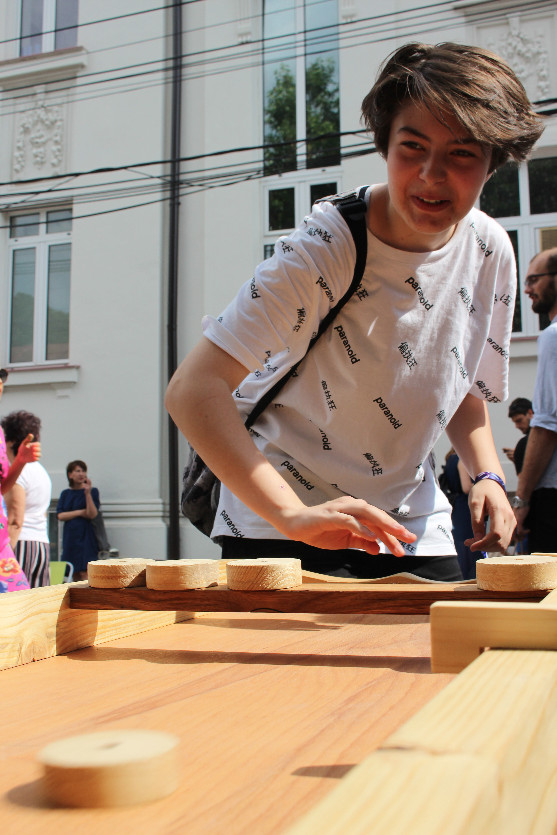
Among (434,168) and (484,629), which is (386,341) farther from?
(484,629)

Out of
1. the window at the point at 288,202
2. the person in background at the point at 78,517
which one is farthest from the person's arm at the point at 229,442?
the window at the point at 288,202

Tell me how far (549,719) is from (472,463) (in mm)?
1272

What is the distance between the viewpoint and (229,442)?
1.12 m

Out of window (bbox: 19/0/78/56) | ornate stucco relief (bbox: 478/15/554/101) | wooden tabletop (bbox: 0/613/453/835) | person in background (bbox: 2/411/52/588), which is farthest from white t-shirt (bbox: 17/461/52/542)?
window (bbox: 19/0/78/56)

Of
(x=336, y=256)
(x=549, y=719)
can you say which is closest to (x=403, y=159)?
(x=336, y=256)

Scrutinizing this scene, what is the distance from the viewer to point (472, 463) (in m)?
1.62

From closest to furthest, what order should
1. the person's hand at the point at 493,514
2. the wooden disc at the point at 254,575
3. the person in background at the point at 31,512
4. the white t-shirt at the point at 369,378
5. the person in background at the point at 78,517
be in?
the wooden disc at the point at 254,575
the white t-shirt at the point at 369,378
the person's hand at the point at 493,514
the person in background at the point at 31,512
the person in background at the point at 78,517

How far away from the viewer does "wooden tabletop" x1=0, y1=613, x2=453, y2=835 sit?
37cm

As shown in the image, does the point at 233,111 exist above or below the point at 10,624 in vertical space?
above

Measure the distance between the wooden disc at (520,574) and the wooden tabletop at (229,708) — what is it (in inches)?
3.8

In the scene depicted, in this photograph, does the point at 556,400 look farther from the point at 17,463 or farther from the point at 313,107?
the point at 313,107

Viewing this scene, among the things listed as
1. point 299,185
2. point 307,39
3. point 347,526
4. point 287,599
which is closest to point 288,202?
point 299,185

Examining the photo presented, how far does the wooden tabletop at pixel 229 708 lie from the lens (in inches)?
14.5

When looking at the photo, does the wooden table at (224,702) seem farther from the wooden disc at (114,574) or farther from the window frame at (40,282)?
the window frame at (40,282)
